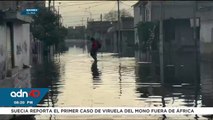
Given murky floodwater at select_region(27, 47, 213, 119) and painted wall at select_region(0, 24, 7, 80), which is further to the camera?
painted wall at select_region(0, 24, 7, 80)

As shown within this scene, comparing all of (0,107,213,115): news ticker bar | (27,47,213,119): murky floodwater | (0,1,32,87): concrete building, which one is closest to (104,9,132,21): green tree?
(27,47,213,119): murky floodwater

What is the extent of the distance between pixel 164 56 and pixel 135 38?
1238cm

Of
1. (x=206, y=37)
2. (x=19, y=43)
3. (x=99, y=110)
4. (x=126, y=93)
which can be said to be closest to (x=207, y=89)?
(x=126, y=93)

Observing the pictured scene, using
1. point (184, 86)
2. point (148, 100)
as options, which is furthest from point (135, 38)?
point (148, 100)

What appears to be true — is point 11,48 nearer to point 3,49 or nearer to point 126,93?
point 3,49

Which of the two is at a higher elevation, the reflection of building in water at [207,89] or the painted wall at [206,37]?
the painted wall at [206,37]

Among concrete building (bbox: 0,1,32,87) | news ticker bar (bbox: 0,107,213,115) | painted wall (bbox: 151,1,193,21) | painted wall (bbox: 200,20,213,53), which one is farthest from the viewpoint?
painted wall (bbox: 200,20,213,53)

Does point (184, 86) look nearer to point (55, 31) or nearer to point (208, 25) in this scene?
point (208, 25)

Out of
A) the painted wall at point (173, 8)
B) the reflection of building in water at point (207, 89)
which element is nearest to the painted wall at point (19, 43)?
the painted wall at point (173, 8)

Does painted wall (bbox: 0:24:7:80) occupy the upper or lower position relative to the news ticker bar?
upper

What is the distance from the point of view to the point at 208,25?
26438mm

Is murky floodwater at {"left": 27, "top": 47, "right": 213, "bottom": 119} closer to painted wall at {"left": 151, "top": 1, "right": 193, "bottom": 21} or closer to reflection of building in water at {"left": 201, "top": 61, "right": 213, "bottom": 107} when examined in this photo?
reflection of building in water at {"left": 201, "top": 61, "right": 213, "bottom": 107}

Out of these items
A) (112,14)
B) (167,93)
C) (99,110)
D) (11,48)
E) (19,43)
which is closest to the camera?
(99,110)

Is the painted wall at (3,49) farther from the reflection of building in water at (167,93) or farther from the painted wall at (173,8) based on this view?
the painted wall at (173,8)
